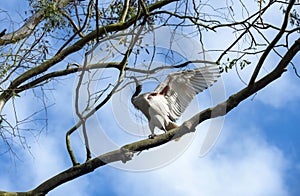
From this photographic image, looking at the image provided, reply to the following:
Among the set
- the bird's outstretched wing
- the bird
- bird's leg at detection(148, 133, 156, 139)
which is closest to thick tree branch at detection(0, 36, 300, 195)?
bird's leg at detection(148, 133, 156, 139)

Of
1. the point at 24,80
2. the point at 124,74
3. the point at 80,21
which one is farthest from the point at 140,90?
the point at 80,21

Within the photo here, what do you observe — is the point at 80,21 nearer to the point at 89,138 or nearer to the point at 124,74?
the point at 124,74

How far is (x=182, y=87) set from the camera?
12.3 feet

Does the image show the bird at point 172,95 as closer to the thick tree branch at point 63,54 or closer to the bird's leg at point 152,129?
the bird's leg at point 152,129

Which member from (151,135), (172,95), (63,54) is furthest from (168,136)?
(63,54)

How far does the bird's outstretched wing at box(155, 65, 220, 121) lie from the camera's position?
145 inches

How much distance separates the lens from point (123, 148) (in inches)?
128

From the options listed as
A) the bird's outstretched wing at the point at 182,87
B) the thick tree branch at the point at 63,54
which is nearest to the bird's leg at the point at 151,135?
the bird's outstretched wing at the point at 182,87

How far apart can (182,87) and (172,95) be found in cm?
9

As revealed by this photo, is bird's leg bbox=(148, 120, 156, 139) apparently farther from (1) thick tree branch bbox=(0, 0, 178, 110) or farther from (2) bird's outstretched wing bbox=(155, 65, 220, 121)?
(1) thick tree branch bbox=(0, 0, 178, 110)

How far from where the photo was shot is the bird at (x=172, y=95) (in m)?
3.59

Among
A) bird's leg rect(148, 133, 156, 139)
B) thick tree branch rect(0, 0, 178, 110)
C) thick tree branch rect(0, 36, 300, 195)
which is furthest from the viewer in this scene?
thick tree branch rect(0, 0, 178, 110)

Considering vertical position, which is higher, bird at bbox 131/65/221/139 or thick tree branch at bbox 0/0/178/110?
thick tree branch at bbox 0/0/178/110

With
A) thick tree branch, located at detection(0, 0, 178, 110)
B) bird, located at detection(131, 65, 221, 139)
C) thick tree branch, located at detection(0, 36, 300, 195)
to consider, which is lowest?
thick tree branch, located at detection(0, 36, 300, 195)
